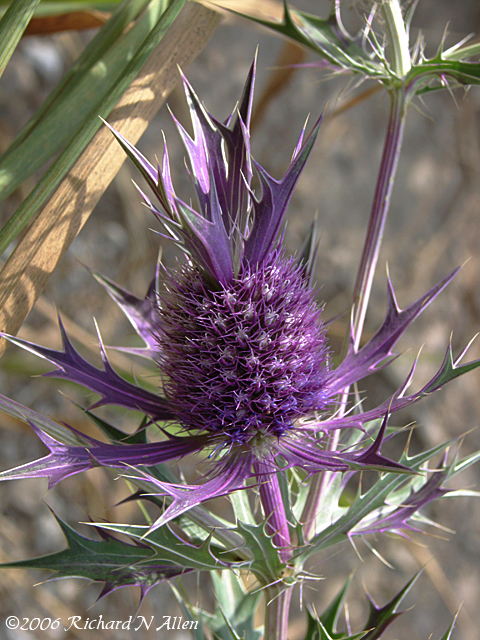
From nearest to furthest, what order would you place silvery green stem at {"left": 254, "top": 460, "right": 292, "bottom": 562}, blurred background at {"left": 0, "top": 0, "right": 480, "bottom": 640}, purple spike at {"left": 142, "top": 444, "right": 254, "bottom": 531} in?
1. purple spike at {"left": 142, "top": 444, "right": 254, "bottom": 531}
2. silvery green stem at {"left": 254, "top": 460, "right": 292, "bottom": 562}
3. blurred background at {"left": 0, "top": 0, "right": 480, "bottom": 640}

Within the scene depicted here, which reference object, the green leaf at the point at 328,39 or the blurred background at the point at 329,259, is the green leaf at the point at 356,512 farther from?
the blurred background at the point at 329,259

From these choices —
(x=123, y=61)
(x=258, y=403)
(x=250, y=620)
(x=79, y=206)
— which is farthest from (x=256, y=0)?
(x=250, y=620)

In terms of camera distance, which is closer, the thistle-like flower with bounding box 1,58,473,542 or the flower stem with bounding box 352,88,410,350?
the thistle-like flower with bounding box 1,58,473,542

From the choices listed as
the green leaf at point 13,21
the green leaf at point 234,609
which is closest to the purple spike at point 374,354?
the green leaf at point 234,609

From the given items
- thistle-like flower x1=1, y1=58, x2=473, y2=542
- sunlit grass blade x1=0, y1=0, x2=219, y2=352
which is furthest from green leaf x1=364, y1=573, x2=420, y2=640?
sunlit grass blade x1=0, y1=0, x2=219, y2=352

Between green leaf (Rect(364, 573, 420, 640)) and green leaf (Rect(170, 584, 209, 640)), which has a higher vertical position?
Result: green leaf (Rect(364, 573, 420, 640))

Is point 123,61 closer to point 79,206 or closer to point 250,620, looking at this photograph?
point 79,206

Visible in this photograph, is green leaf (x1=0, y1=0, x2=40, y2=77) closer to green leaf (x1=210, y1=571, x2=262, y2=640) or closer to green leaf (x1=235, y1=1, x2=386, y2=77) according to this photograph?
green leaf (x1=235, y1=1, x2=386, y2=77)

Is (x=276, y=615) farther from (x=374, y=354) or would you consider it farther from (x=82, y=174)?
(x=82, y=174)
